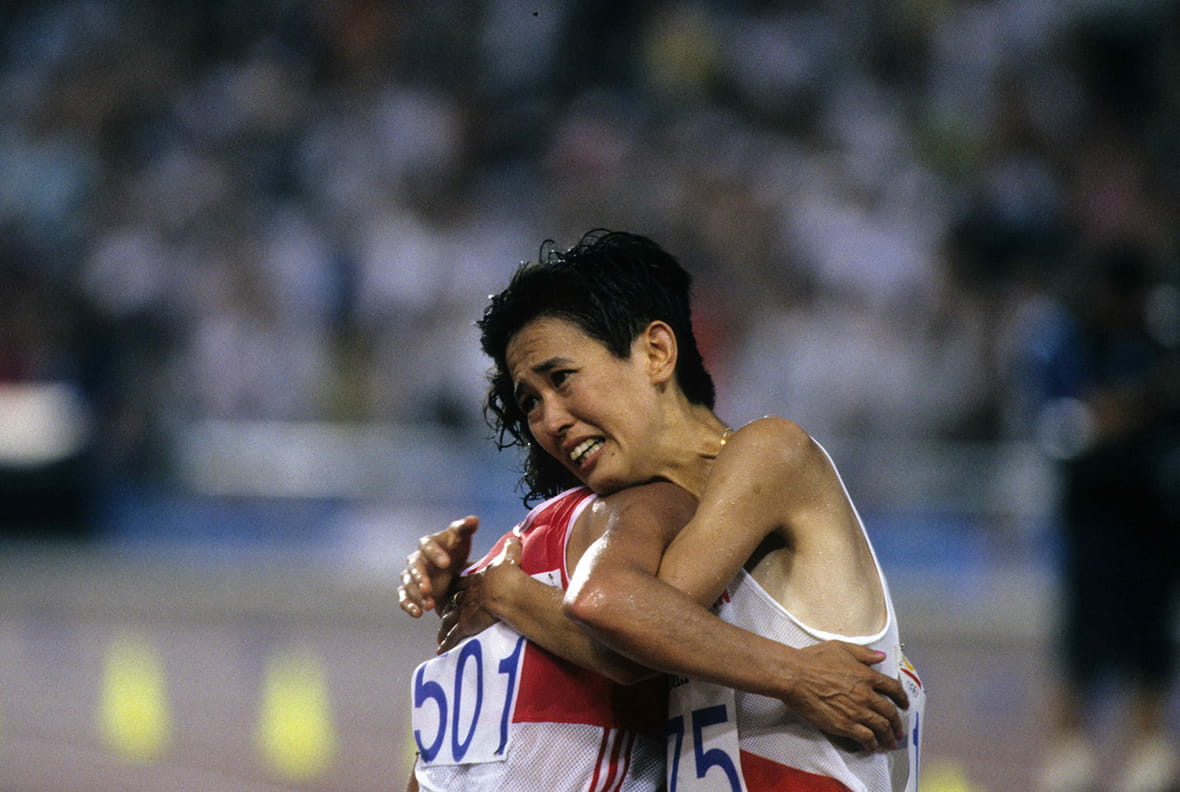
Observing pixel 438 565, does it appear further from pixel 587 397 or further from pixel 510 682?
pixel 587 397

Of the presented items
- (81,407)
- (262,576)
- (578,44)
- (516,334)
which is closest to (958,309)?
(578,44)

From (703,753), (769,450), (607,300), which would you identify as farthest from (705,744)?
(607,300)

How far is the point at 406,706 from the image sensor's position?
673 centimetres

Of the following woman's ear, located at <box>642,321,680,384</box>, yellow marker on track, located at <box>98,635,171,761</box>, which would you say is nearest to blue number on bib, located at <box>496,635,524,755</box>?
woman's ear, located at <box>642,321,680,384</box>

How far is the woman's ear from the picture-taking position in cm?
270

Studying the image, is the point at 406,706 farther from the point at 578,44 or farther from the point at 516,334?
the point at 578,44

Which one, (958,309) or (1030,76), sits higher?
(1030,76)

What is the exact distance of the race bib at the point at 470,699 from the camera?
253 cm

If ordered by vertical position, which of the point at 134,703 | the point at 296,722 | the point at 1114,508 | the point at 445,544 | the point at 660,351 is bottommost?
the point at 445,544

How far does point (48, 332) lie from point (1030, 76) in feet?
23.9

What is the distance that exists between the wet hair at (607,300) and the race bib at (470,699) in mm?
496

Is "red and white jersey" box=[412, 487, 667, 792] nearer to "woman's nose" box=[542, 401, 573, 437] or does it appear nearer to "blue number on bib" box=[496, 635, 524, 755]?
"blue number on bib" box=[496, 635, 524, 755]

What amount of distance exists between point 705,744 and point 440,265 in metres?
8.41

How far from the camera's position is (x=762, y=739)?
2.56 metres
